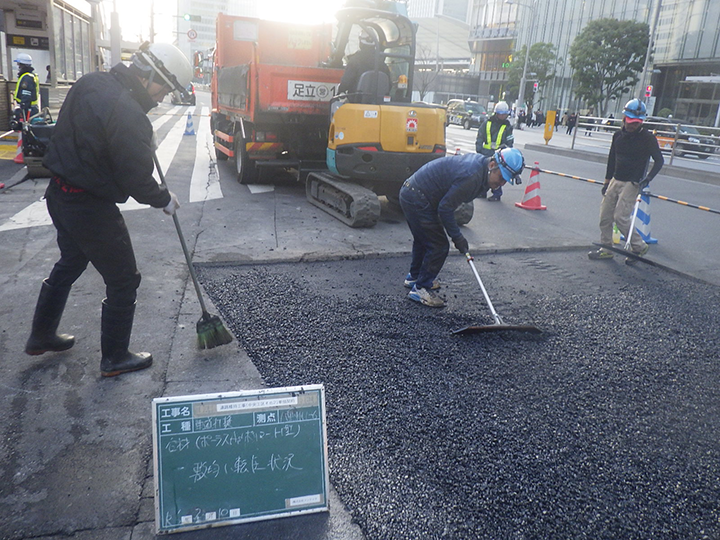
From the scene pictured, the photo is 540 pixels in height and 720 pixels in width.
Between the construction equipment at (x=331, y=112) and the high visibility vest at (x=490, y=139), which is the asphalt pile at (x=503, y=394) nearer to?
the construction equipment at (x=331, y=112)

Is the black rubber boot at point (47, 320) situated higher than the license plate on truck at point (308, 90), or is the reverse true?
the license plate on truck at point (308, 90)

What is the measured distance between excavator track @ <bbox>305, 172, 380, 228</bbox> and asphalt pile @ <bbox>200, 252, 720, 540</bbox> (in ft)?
5.28

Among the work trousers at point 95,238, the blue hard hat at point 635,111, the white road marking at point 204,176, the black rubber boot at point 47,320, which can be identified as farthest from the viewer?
the white road marking at point 204,176

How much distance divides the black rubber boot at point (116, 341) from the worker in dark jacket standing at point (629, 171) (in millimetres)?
5809

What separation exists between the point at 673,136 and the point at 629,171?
17977 mm

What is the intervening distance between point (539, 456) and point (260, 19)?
10.7m

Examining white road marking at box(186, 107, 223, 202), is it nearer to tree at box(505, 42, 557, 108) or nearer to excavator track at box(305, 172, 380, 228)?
excavator track at box(305, 172, 380, 228)

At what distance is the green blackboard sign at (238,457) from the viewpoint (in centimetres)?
238

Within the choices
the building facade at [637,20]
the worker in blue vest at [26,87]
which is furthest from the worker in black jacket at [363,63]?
the building facade at [637,20]

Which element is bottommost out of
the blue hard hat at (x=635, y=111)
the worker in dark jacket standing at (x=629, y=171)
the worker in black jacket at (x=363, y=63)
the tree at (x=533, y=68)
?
the worker in dark jacket standing at (x=629, y=171)

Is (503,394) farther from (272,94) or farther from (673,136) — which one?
(673,136)

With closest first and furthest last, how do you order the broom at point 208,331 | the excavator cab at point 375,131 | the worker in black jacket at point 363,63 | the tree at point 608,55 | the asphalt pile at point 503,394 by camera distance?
1. the asphalt pile at point 503,394
2. the broom at point 208,331
3. the excavator cab at point 375,131
4. the worker in black jacket at point 363,63
5. the tree at point 608,55

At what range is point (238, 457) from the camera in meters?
2.44

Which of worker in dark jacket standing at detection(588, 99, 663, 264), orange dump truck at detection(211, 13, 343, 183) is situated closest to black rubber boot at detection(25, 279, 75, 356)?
worker in dark jacket standing at detection(588, 99, 663, 264)
